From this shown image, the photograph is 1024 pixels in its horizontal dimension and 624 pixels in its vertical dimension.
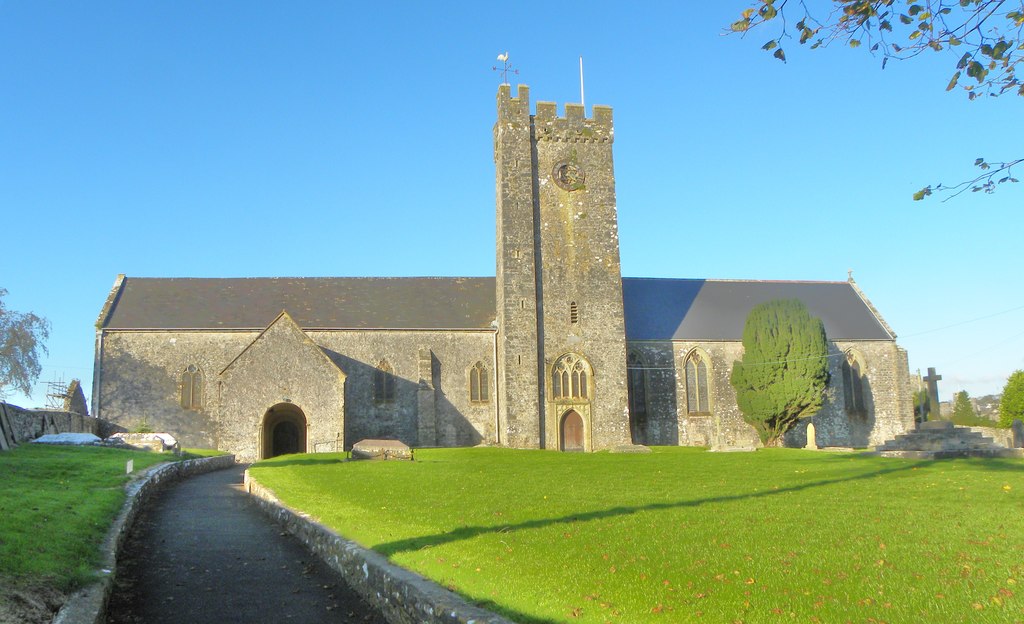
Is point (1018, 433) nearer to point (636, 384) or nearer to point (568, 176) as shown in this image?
point (636, 384)

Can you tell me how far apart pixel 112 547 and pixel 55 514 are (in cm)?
192

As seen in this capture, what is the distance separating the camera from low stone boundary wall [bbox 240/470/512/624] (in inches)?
280

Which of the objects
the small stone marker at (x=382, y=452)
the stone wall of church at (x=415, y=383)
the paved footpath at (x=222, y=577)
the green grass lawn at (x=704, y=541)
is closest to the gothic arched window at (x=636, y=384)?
the stone wall of church at (x=415, y=383)

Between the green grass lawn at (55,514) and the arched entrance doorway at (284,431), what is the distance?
15.9m

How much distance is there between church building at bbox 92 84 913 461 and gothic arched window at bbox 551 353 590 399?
2.6 inches

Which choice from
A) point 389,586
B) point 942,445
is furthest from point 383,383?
point 389,586

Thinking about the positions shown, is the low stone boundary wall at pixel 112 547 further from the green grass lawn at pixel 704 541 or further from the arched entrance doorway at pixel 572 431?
the arched entrance doorway at pixel 572 431

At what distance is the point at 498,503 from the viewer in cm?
1433

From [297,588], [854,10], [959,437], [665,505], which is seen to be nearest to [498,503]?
[665,505]

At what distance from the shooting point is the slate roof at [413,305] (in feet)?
138

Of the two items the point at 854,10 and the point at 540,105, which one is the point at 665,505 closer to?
the point at 854,10

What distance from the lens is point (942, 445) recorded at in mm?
29875

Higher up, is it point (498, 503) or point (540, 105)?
point (540, 105)

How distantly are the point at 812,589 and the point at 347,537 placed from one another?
5.99m
